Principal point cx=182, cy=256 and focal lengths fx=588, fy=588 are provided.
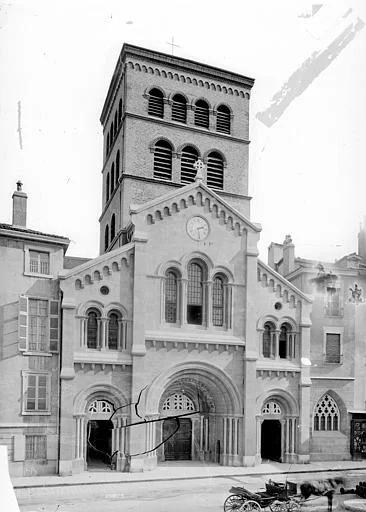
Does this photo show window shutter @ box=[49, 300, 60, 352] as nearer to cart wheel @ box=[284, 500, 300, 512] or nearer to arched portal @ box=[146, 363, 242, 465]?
arched portal @ box=[146, 363, 242, 465]

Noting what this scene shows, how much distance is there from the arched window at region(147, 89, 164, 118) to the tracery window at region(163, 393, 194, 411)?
838cm

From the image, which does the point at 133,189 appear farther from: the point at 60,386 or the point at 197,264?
the point at 60,386

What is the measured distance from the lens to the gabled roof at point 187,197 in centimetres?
1470

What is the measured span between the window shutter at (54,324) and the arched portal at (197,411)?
2525 mm

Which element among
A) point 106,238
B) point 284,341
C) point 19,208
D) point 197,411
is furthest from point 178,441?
point 19,208

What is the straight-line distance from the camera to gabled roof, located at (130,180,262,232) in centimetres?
1470

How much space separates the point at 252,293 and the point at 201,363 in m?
2.27

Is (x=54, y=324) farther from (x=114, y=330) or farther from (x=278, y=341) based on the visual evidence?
(x=278, y=341)

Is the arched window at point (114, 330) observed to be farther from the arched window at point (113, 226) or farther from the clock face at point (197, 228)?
the arched window at point (113, 226)

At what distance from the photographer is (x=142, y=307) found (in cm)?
1426

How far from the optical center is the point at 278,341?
1565 centimetres

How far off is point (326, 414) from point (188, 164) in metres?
8.39

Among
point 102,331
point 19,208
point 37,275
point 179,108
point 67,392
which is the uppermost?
point 179,108

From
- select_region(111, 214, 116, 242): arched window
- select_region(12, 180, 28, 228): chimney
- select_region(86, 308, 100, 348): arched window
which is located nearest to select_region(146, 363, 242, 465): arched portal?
select_region(86, 308, 100, 348): arched window
